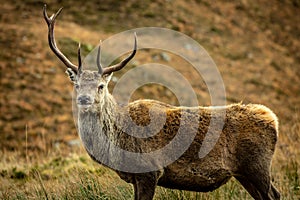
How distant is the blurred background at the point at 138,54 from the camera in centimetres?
1862

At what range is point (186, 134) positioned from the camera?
6.52m

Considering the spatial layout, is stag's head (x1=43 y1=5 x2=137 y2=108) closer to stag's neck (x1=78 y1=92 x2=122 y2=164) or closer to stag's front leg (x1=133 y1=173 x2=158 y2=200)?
stag's neck (x1=78 y1=92 x2=122 y2=164)

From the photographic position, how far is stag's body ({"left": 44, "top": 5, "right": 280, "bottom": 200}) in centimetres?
631

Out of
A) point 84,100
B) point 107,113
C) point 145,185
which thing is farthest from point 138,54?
point 145,185

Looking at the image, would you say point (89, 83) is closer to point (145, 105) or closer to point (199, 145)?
point (145, 105)

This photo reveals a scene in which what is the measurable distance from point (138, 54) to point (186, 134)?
16.8 metres

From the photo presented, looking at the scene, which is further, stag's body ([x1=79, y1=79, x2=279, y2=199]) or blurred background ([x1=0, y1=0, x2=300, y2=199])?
blurred background ([x1=0, y1=0, x2=300, y2=199])

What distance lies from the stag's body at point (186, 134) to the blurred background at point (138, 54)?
4565 mm

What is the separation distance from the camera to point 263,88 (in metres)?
23.6

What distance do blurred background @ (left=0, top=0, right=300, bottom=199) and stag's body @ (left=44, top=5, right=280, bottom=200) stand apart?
456cm

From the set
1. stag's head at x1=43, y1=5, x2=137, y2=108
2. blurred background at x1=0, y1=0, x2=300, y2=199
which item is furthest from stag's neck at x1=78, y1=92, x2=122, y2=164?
blurred background at x1=0, y1=0, x2=300, y2=199

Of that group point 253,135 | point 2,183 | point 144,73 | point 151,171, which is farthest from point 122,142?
point 144,73

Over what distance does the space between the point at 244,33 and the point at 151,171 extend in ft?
73.4

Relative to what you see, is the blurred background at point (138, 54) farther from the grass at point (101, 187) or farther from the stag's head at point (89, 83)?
the stag's head at point (89, 83)
